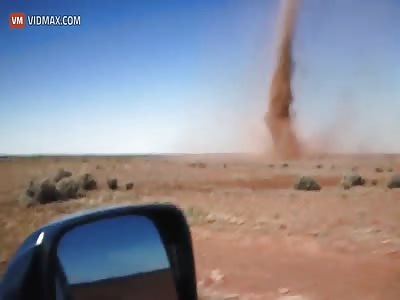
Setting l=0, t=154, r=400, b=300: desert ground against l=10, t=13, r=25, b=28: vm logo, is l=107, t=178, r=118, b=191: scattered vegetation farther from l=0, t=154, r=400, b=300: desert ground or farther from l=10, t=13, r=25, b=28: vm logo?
l=10, t=13, r=25, b=28: vm logo

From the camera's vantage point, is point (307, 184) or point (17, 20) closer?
point (17, 20)

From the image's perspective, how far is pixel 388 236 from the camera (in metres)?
4.14

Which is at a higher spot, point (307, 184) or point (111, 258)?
point (111, 258)

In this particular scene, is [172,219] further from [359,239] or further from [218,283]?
[359,239]

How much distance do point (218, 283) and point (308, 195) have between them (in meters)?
2.23

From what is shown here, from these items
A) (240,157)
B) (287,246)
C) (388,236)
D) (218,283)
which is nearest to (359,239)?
(388,236)

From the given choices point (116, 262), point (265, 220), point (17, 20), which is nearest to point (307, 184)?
point (265, 220)

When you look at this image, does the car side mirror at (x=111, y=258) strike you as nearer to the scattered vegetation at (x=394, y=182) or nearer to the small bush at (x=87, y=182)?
the small bush at (x=87, y=182)

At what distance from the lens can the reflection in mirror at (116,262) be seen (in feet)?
2.24

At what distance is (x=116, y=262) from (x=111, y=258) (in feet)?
0.03

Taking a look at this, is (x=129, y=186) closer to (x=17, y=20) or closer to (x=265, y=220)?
(x=265, y=220)

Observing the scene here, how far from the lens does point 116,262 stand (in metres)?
0.86

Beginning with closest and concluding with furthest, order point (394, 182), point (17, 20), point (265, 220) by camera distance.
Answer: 1. point (17, 20)
2. point (265, 220)
3. point (394, 182)

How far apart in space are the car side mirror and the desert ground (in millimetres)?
2100
